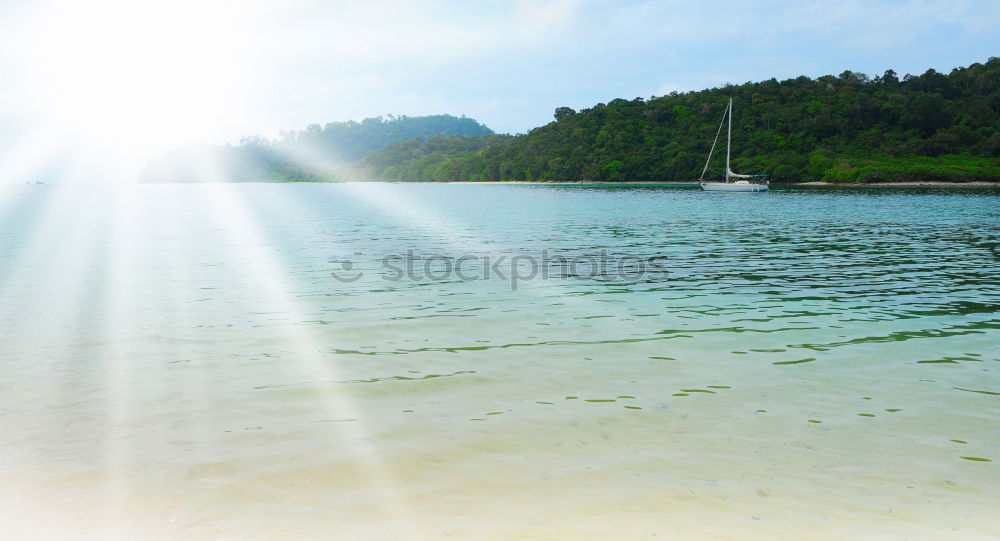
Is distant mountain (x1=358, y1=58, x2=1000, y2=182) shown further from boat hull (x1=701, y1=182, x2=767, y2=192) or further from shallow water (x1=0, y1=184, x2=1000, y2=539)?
shallow water (x1=0, y1=184, x2=1000, y2=539)

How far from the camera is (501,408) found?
811 cm

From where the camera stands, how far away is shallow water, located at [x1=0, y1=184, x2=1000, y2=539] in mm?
5516

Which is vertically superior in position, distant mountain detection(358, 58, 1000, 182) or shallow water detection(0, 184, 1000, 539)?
distant mountain detection(358, 58, 1000, 182)

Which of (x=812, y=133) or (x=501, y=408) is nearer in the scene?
(x=501, y=408)

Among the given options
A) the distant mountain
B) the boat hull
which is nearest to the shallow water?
the boat hull

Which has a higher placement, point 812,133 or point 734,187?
point 812,133

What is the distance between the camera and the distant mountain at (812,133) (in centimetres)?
13675

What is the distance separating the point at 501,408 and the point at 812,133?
552ft

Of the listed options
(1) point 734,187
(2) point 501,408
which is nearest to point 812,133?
(1) point 734,187

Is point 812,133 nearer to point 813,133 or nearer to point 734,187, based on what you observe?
point 813,133

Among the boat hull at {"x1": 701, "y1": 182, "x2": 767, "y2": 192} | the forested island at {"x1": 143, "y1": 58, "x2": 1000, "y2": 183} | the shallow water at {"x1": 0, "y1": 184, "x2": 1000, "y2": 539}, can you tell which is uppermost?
the forested island at {"x1": 143, "y1": 58, "x2": 1000, "y2": 183}

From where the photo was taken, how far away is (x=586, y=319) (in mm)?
13727

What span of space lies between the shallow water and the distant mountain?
438ft

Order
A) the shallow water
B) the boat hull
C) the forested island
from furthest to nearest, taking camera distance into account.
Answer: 1. the forested island
2. the boat hull
3. the shallow water
